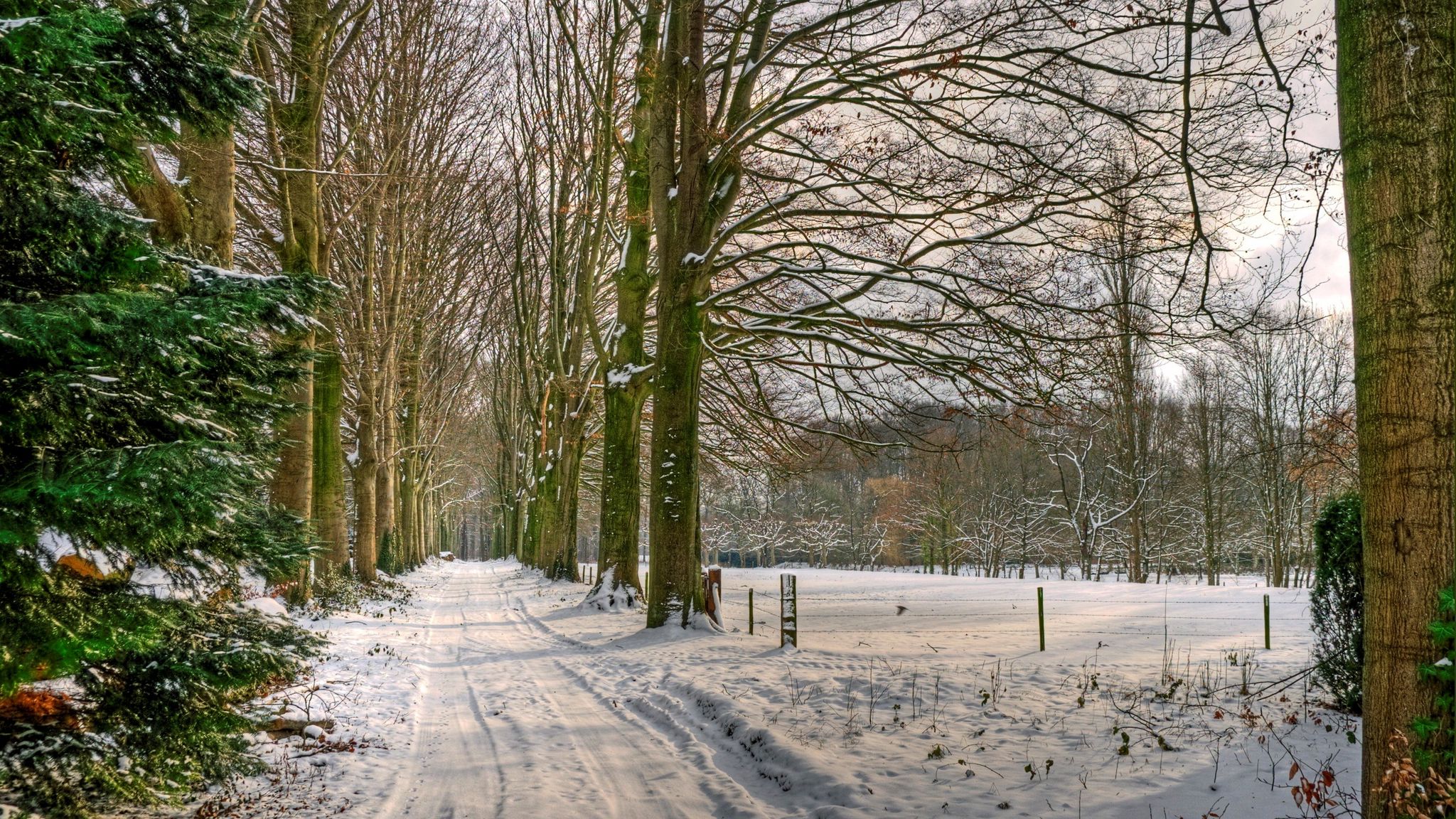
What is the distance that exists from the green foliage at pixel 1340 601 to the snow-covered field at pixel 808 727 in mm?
381

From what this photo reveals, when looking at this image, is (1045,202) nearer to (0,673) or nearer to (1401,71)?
(1401,71)

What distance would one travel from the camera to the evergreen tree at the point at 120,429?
3348 mm

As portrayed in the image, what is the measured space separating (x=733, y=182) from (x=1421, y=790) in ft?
35.0

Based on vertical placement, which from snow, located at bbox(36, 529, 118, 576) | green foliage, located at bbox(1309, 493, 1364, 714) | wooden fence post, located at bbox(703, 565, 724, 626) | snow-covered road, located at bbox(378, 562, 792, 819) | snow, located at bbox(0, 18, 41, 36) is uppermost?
snow, located at bbox(0, 18, 41, 36)

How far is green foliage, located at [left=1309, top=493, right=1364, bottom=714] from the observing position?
700 cm

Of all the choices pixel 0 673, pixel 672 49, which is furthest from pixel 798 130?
pixel 0 673

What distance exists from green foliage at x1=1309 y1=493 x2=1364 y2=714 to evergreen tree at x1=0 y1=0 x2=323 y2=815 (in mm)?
8652

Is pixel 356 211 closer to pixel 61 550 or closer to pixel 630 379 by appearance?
pixel 630 379

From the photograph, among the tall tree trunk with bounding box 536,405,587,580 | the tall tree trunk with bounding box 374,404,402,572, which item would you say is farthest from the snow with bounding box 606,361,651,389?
the tall tree trunk with bounding box 374,404,402,572

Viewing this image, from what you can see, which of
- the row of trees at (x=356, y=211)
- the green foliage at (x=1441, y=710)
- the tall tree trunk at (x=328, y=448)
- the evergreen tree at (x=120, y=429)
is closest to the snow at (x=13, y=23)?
the evergreen tree at (x=120, y=429)

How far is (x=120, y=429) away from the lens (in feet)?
12.5

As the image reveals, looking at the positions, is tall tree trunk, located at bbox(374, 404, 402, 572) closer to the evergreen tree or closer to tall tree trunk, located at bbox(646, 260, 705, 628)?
tall tree trunk, located at bbox(646, 260, 705, 628)

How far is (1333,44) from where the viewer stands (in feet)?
16.5

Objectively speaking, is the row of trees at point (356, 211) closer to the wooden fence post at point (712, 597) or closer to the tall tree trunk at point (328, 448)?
the tall tree trunk at point (328, 448)
